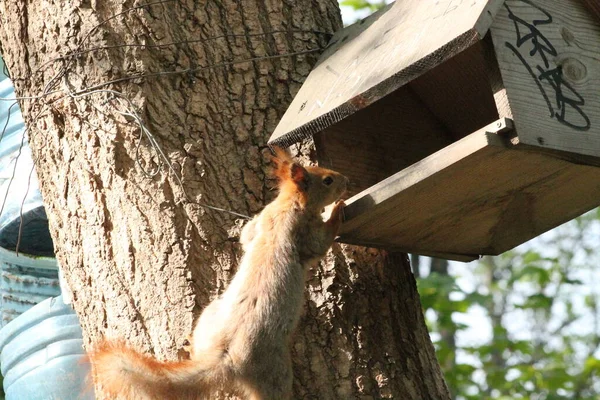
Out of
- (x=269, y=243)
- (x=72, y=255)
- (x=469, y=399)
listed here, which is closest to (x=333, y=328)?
(x=269, y=243)

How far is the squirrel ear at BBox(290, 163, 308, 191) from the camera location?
3.22 metres

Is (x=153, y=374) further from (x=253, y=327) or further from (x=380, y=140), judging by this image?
(x=380, y=140)

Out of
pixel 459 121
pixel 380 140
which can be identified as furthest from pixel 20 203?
pixel 459 121

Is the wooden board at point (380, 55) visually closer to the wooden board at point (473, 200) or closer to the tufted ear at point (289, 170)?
the tufted ear at point (289, 170)

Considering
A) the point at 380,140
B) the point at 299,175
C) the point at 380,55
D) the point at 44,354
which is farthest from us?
the point at 44,354

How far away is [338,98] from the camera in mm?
3031

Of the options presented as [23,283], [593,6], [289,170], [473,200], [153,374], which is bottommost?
[153,374]

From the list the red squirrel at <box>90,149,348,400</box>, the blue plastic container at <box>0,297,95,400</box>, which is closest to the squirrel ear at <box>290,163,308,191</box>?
the red squirrel at <box>90,149,348,400</box>

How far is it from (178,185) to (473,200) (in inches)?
40.9

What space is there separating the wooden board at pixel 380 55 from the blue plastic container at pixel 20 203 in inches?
57.6

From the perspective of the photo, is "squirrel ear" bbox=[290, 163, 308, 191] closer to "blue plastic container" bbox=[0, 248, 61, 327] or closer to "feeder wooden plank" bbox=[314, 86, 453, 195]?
"feeder wooden plank" bbox=[314, 86, 453, 195]

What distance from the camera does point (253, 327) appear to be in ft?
9.56

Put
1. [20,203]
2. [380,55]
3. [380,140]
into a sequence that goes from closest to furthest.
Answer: [380,55] < [380,140] < [20,203]

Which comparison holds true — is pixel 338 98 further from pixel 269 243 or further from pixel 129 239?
pixel 129 239
